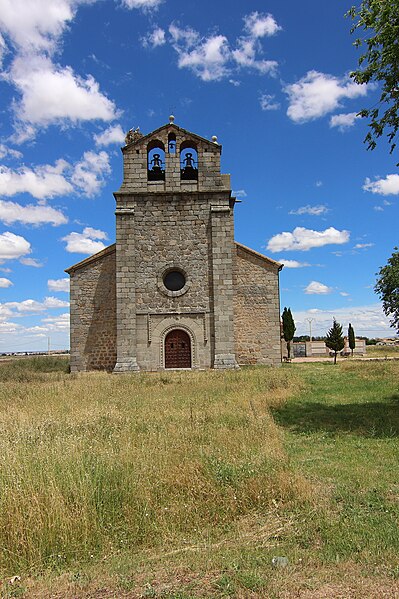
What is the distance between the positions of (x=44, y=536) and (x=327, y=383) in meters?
14.3

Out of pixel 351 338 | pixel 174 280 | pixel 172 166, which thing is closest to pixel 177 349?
pixel 174 280

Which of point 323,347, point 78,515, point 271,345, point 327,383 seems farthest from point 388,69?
point 323,347

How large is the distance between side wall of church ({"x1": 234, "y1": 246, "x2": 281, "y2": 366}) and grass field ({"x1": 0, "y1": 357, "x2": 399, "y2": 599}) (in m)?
14.4

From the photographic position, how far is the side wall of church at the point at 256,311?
76.3ft

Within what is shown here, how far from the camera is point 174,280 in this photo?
75.5ft

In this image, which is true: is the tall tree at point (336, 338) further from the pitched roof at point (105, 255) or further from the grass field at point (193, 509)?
the grass field at point (193, 509)

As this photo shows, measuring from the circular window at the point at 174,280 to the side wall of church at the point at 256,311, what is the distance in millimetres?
2793

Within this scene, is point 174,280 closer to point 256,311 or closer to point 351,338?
point 256,311

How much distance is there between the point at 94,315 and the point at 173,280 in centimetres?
431

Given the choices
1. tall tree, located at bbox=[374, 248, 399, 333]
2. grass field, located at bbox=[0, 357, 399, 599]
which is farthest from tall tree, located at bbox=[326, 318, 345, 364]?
grass field, located at bbox=[0, 357, 399, 599]

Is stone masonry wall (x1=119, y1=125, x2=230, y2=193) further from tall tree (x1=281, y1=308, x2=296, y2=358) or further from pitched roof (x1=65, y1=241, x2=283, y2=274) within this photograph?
tall tree (x1=281, y1=308, x2=296, y2=358)

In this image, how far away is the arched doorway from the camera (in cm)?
2270

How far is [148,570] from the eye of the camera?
397 centimetres

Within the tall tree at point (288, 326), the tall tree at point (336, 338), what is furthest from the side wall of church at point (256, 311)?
the tall tree at point (288, 326)
